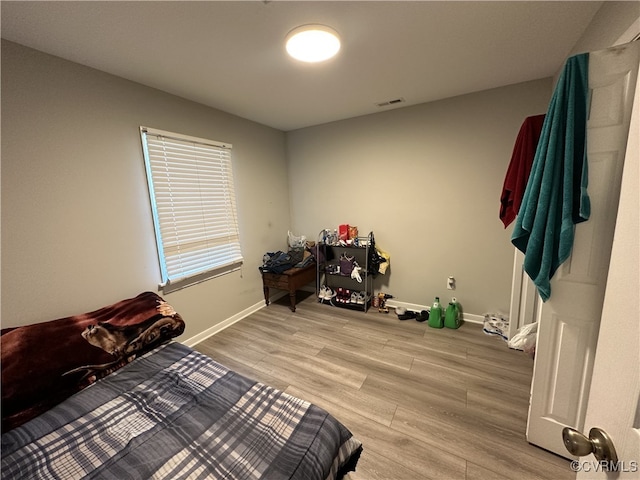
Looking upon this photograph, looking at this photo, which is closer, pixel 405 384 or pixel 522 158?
pixel 522 158

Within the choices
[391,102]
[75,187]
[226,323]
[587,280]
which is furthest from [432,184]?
[75,187]

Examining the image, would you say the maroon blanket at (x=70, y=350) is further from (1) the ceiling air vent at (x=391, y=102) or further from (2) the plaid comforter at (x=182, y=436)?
(1) the ceiling air vent at (x=391, y=102)

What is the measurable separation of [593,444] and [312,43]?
6.66 feet

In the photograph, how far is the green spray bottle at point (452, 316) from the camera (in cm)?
269

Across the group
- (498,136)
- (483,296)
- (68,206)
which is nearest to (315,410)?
(68,206)

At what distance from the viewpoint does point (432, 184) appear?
2814mm

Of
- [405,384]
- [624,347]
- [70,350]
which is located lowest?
[405,384]

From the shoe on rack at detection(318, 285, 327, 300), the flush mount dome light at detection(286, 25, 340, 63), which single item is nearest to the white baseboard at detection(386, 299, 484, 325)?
the shoe on rack at detection(318, 285, 327, 300)

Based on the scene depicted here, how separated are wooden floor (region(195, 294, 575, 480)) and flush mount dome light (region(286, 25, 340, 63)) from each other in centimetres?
238

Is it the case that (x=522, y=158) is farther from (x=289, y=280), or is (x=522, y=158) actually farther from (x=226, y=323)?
(x=226, y=323)

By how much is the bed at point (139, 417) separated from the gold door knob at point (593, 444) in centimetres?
79

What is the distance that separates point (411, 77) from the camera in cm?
211

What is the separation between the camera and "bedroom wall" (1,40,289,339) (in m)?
1.51

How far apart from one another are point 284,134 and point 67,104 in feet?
7.96
